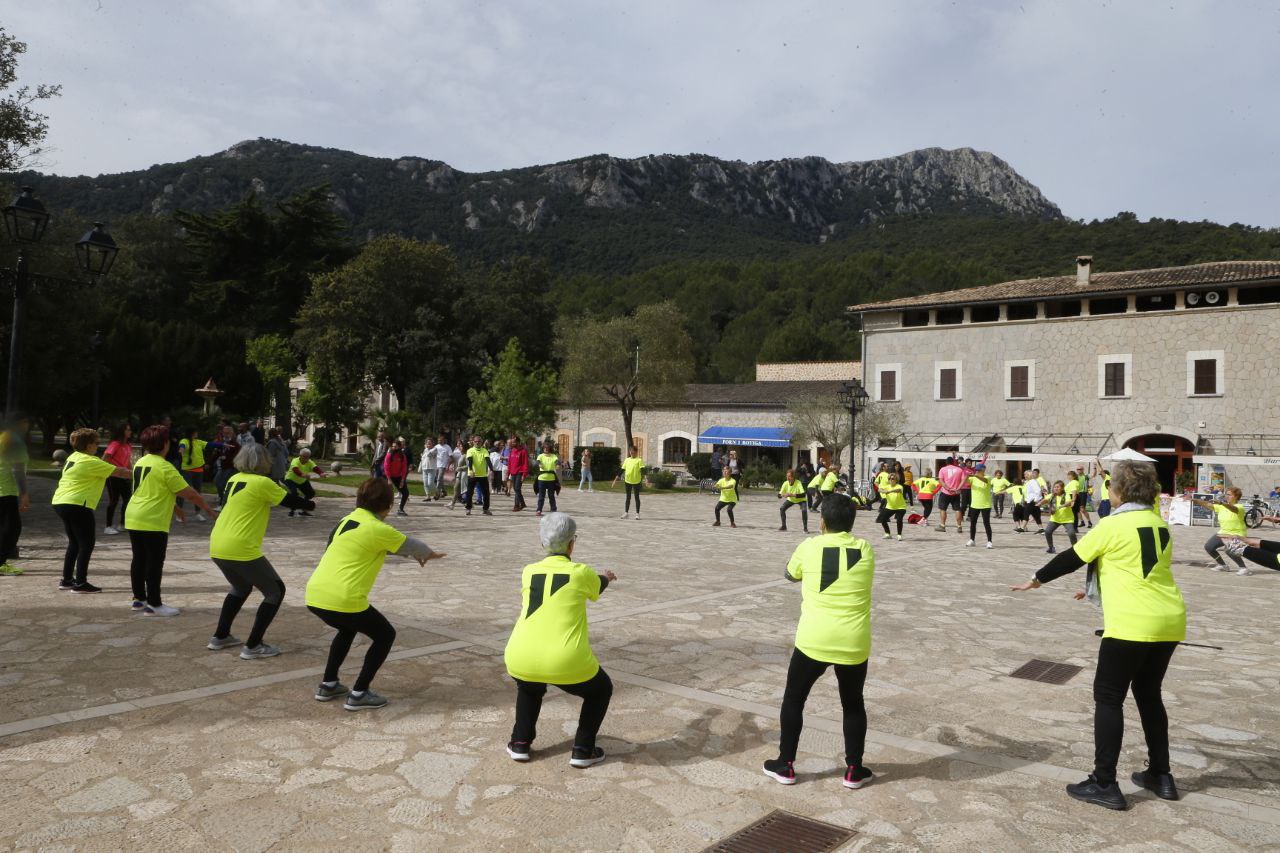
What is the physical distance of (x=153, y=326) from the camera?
41875 millimetres

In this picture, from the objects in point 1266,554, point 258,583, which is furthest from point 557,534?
point 1266,554

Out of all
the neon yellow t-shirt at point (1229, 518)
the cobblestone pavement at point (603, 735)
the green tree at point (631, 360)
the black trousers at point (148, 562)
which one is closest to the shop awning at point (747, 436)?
the green tree at point (631, 360)

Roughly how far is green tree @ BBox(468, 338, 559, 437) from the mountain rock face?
2453 inches

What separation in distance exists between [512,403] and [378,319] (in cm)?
989

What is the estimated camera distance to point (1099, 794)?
404 cm

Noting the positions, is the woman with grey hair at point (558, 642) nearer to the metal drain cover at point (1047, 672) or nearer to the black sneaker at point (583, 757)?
the black sneaker at point (583, 757)

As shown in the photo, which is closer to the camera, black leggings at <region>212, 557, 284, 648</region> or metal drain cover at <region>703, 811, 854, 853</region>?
metal drain cover at <region>703, 811, 854, 853</region>

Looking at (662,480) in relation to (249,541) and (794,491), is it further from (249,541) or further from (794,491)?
(249,541)

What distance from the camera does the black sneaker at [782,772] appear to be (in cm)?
421

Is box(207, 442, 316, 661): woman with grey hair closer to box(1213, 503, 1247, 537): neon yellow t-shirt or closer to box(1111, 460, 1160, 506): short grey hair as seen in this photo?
box(1111, 460, 1160, 506): short grey hair

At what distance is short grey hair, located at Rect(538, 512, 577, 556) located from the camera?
4262 millimetres

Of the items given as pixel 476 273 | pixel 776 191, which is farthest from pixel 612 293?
pixel 776 191

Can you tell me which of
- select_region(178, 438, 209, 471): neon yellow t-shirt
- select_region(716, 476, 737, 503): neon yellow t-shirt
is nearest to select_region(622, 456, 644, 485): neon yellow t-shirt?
select_region(716, 476, 737, 503): neon yellow t-shirt

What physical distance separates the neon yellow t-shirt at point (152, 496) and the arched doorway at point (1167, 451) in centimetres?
3360
